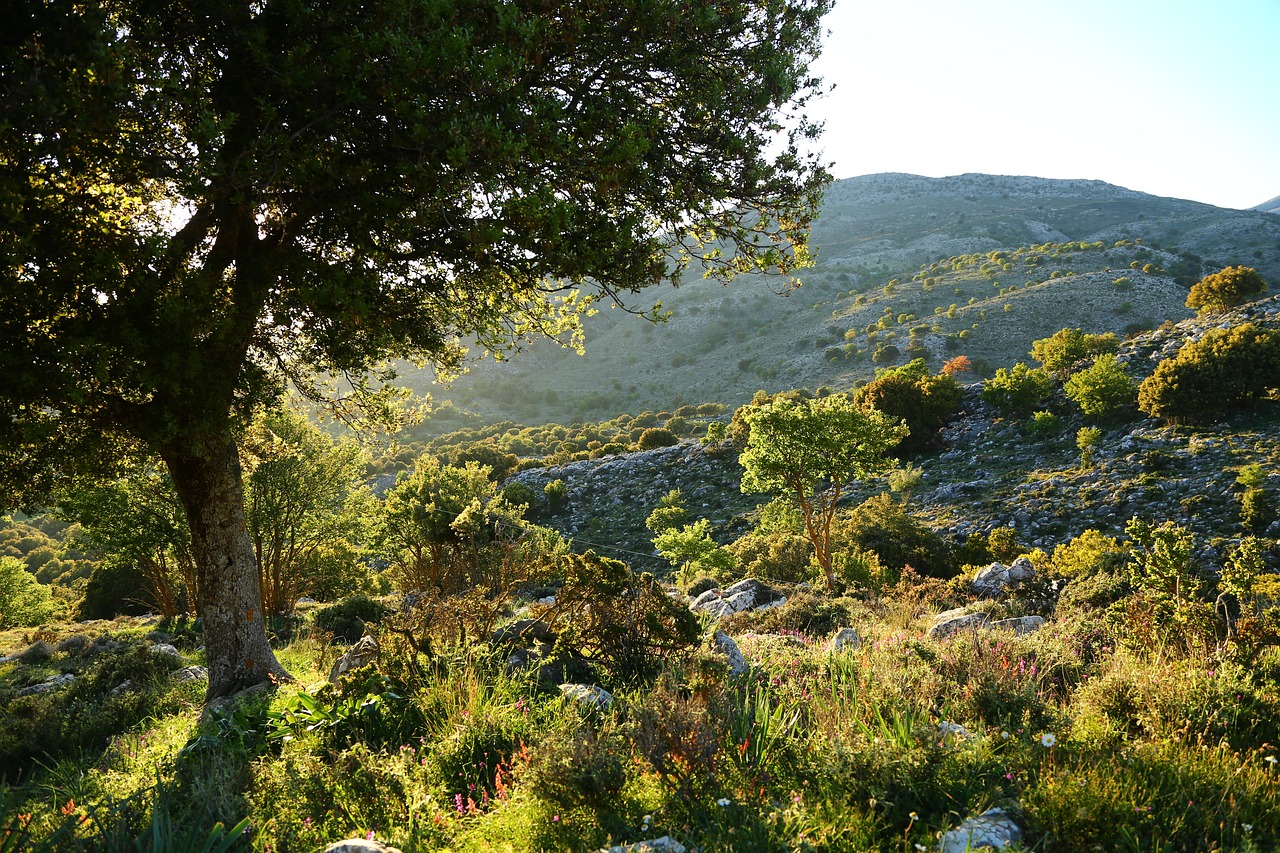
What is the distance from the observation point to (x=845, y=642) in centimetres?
705

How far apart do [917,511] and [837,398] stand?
8837mm

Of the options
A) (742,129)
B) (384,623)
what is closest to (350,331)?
(384,623)

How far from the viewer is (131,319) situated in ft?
19.4

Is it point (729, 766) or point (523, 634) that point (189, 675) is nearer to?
point (523, 634)

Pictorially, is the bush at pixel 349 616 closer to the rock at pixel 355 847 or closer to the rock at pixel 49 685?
the rock at pixel 49 685

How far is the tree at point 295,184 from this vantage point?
5402 millimetres

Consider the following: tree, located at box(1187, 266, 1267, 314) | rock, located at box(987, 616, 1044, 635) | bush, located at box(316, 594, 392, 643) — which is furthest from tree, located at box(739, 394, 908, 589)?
tree, located at box(1187, 266, 1267, 314)

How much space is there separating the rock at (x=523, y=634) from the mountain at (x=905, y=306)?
46.5 meters

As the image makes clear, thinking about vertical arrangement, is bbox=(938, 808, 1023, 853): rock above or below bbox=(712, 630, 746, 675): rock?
above

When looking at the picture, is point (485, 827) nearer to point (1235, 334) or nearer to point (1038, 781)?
point (1038, 781)

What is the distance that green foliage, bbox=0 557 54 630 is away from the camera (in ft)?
87.2

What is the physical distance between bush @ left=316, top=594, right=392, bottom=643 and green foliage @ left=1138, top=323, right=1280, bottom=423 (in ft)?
101

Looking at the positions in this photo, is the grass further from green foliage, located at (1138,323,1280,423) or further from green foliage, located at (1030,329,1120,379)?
green foliage, located at (1030,329,1120,379)

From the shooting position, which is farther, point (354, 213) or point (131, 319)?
point (354, 213)
